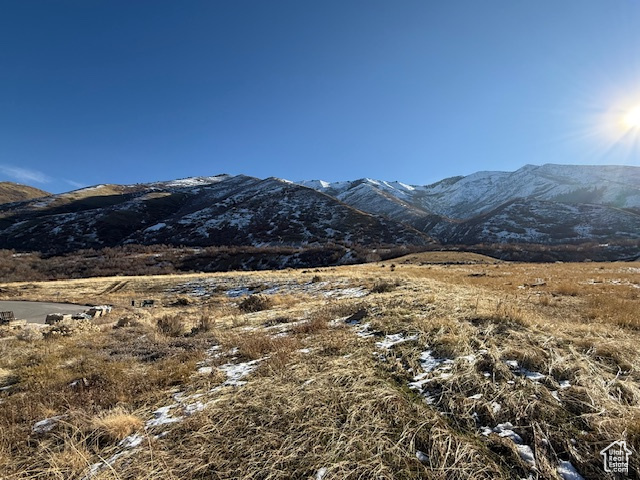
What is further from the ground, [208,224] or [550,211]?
[550,211]

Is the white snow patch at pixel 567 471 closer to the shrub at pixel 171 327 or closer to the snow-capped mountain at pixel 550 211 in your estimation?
the shrub at pixel 171 327

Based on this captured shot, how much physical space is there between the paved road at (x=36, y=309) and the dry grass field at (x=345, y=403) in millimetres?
17514

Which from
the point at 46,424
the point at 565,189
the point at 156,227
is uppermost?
the point at 565,189

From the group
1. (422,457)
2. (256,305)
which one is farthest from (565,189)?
(422,457)

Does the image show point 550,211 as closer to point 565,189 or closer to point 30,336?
point 565,189

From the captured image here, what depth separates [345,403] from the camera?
4.57 m

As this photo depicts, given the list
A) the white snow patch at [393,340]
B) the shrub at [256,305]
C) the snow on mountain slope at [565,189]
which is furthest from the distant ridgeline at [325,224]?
the white snow patch at [393,340]

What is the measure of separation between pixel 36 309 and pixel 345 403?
3293 cm

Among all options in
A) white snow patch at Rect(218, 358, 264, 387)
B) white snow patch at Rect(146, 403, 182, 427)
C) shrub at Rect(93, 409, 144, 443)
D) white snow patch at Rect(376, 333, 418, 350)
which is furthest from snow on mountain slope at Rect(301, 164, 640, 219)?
shrub at Rect(93, 409, 144, 443)

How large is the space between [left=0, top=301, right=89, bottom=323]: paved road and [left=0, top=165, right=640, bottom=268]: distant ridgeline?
39.5 metres

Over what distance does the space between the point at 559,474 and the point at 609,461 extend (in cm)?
59

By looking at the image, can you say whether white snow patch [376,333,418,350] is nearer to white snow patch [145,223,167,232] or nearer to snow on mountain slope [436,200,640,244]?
snow on mountain slope [436,200,640,244]

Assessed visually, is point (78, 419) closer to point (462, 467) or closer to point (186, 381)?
point (186, 381)

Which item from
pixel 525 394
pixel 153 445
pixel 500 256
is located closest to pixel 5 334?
pixel 153 445
